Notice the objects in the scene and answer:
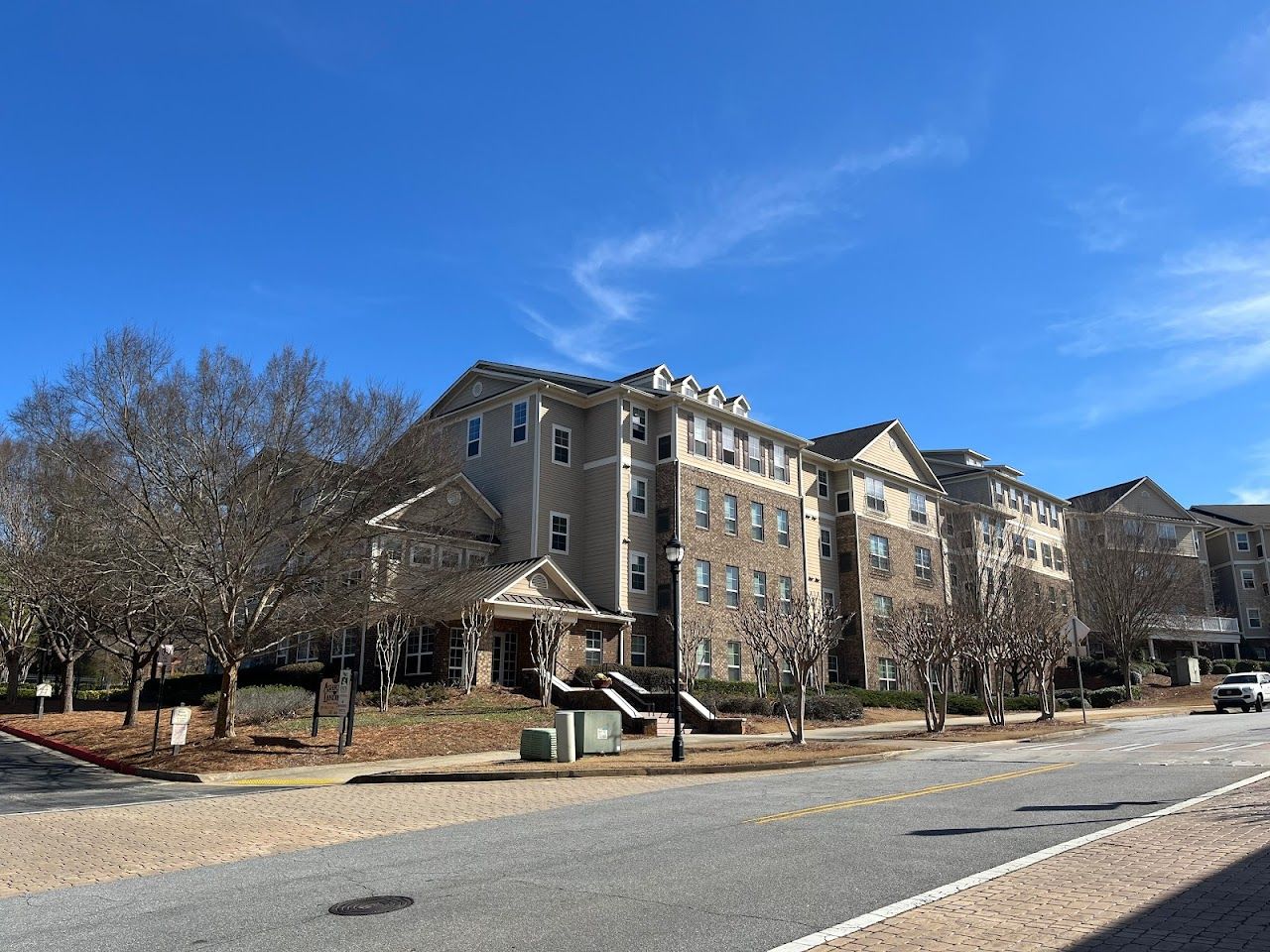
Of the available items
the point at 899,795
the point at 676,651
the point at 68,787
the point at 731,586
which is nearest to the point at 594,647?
the point at 731,586

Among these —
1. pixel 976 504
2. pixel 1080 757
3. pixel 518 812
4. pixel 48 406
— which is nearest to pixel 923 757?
pixel 1080 757

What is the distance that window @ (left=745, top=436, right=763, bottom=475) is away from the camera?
4141cm

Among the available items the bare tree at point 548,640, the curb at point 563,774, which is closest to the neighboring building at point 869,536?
the bare tree at point 548,640

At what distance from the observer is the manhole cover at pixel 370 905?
7086 mm

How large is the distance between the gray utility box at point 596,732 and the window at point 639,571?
15.9m

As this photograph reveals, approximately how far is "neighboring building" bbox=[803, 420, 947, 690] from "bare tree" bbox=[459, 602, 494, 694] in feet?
59.2

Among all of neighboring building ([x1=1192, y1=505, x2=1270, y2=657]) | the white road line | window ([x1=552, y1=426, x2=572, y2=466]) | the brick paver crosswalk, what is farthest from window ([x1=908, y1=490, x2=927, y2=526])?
the brick paver crosswalk

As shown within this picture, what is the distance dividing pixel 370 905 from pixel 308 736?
16789 millimetres

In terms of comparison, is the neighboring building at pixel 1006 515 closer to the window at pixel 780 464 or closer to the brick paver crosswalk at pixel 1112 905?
the window at pixel 780 464

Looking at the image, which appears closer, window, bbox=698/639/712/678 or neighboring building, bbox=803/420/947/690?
window, bbox=698/639/712/678

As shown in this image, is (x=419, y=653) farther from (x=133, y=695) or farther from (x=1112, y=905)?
(x=1112, y=905)

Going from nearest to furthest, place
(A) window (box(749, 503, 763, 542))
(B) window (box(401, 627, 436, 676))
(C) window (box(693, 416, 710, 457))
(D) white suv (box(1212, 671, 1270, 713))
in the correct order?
(B) window (box(401, 627, 436, 676)) → (D) white suv (box(1212, 671, 1270, 713)) → (C) window (box(693, 416, 710, 457)) → (A) window (box(749, 503, 763, 542))

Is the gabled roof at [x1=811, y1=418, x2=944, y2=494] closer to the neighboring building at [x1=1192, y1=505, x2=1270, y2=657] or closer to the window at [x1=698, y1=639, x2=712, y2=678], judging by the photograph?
the window at [x1=698, y1=639, x2=712, y2=678]

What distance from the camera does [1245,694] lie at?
34562 millimetres
